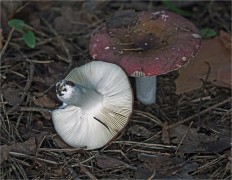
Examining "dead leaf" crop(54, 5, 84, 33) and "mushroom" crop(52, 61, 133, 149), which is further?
"dead leaf" crop(54, 5, 84, 33)

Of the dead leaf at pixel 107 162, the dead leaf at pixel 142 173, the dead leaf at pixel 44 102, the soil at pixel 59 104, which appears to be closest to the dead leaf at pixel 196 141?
the soil at pixel 59 104

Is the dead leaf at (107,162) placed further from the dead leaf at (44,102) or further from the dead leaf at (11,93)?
the dead leaf at (11,93)

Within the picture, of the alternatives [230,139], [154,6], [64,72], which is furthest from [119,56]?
[154,6]

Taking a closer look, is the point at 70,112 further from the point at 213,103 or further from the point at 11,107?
the point at 213,103

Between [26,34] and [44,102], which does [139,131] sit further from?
[26,34]

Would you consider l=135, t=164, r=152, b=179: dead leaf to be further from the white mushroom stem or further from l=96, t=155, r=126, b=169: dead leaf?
the white mushroom stem

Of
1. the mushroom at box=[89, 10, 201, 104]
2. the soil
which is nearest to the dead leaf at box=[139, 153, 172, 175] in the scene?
the soil

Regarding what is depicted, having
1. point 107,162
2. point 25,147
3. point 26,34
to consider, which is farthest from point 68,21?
point 107,162
